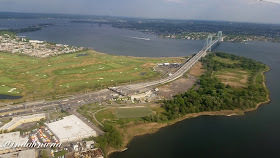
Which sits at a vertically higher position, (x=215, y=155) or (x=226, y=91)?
(x=226, y=91)

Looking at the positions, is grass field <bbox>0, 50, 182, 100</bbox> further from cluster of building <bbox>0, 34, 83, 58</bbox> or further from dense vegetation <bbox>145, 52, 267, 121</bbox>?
dense vegetation <bbox>145, 52, 267, 121</bbox>

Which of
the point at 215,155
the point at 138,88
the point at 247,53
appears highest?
the point at 247,53

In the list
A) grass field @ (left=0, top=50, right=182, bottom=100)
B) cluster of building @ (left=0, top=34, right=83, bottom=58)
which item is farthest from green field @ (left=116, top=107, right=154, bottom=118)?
cluster of building @ (left=0, top=34, right=83, bottom=58)

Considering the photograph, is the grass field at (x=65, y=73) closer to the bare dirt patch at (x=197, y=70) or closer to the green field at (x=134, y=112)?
the bare dirt patch at (x=197, y=70)

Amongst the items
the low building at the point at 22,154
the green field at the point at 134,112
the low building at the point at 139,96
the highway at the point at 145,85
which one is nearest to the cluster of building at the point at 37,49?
the highway at the point at 145,85

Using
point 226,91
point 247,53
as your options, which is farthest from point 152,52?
point 226,91

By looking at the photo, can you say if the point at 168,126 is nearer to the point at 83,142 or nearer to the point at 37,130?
the point at 83,142

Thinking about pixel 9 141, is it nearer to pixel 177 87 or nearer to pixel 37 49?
pixel 177 87
